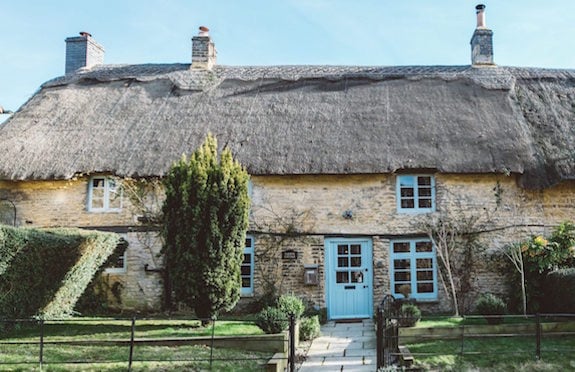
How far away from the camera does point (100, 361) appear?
765 cm

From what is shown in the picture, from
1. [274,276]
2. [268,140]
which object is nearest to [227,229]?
[274,276]

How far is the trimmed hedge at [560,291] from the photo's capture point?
36.8 ft

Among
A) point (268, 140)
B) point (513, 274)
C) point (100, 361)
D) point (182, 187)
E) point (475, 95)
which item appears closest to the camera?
point (100, 361)

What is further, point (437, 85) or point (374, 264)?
point (437, 85)

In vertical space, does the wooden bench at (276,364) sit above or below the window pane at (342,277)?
below

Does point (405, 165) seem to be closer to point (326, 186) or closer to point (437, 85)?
point (326, 186)

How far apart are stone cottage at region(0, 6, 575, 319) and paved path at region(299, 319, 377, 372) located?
1.67m

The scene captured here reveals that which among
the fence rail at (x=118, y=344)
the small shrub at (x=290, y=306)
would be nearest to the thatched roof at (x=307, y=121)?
the small shrub at (x=290, y=306)

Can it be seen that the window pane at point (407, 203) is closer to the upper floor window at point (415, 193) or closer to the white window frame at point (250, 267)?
the upper floor window at point (415, 193)

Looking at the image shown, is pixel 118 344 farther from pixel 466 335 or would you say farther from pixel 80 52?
pixel 80 52

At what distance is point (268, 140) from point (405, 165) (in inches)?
141

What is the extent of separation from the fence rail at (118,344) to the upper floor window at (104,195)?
3810mm

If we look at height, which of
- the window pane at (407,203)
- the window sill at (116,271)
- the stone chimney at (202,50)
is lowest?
the window sill at (116,271)

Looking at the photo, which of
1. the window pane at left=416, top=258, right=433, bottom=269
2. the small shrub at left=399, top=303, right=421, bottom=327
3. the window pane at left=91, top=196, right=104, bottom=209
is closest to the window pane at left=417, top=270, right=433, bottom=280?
the window pane at left=416, top=258, right=433, bottom=269
